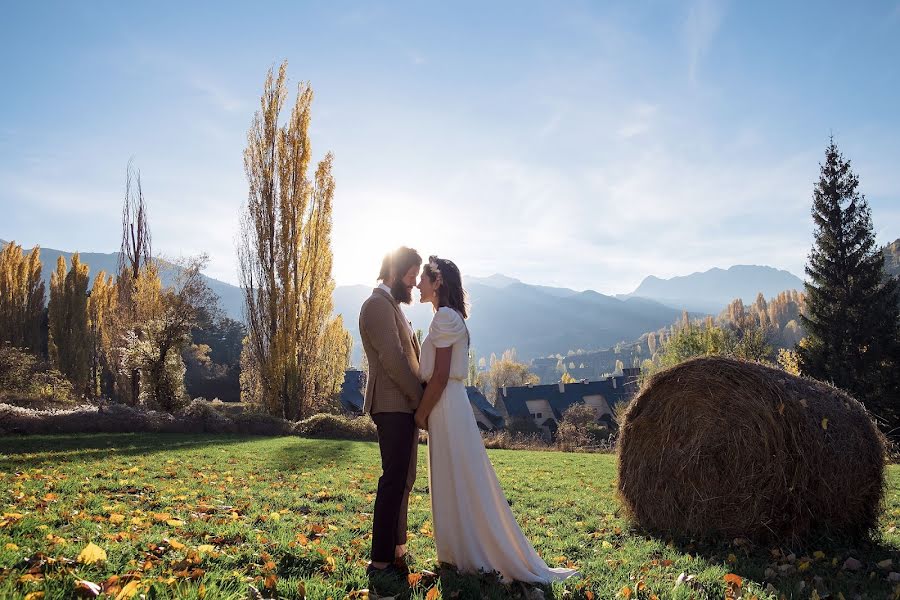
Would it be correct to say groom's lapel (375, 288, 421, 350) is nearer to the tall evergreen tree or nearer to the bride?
the bride

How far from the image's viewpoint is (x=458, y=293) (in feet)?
13.6

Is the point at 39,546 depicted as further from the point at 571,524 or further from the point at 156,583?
the point at 571,524

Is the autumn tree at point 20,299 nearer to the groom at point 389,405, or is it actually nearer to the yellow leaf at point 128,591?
the groom at point 389,405

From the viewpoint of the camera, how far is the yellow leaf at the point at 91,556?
3.14 metres

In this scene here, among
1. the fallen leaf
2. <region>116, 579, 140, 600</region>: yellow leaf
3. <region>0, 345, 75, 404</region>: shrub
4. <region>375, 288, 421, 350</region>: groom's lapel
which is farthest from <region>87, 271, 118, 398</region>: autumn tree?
<region>116, 579, 140, 600</region>: yellow leaf

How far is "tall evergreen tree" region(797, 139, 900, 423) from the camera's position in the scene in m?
27.7

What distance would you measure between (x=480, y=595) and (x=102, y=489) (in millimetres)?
5401

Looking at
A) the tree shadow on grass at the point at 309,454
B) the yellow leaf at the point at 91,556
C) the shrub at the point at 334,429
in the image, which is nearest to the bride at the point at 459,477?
the yellow leaf at the point at 91,556

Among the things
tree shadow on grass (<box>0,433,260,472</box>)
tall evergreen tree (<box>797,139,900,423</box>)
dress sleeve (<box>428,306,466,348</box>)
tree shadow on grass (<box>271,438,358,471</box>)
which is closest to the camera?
dress sleeve (<box>428,306,466,348</box>)

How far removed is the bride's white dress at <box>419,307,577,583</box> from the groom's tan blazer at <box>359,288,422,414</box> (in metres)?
0.18

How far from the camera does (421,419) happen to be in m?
3.98

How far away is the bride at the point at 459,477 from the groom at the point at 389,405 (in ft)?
0.44

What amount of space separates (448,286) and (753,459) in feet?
12.1

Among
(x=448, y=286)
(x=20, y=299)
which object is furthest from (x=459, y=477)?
(x=20, y=299)
